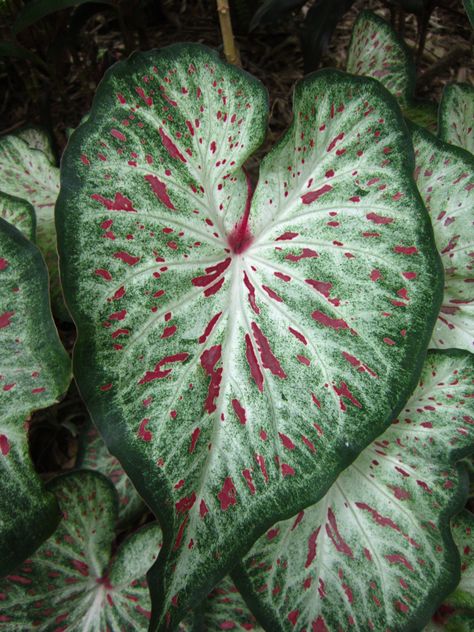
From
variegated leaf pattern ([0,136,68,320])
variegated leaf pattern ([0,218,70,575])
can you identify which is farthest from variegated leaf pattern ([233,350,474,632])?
variegated leaf pattern ([0,136,68,320])

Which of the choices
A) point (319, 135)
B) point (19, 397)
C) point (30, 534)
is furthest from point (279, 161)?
point (30, 534)

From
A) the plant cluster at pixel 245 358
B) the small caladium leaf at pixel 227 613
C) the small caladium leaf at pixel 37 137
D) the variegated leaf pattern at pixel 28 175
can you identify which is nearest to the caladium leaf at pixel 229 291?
the plant cluster at pixel 245 358

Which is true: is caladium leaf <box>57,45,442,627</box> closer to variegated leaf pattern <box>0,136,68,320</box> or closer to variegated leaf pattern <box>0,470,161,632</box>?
variegated leaf pattern <box>0,470,161,632</box>

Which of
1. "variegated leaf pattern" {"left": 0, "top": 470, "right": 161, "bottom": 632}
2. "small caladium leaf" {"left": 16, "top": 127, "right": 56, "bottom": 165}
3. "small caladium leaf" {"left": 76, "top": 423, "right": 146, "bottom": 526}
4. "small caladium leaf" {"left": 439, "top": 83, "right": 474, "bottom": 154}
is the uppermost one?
"small caladium leaf" {"left": 16, "top": 127, "right": 56, "bottom": 165}

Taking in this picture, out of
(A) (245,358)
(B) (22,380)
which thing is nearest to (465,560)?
(A) (245,358)

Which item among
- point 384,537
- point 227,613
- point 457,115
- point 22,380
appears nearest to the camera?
point 22,380

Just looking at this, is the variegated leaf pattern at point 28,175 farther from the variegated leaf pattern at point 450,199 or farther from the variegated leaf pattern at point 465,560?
the variegated leaf pattern at point 465,560

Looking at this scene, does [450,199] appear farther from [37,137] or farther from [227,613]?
[37,137]
